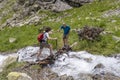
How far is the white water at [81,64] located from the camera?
74.5ft

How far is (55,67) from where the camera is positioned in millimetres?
24547

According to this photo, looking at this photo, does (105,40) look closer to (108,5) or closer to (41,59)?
(41,59)

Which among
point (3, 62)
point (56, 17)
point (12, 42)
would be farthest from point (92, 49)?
point (56, 17)

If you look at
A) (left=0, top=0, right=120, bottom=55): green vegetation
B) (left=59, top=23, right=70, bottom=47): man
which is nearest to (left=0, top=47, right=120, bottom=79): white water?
(left=0, top=0, right=120, bottom=55): green vegetation

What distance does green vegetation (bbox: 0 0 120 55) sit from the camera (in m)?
27.2

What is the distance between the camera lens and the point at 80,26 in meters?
32.2

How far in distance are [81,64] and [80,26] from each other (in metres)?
8.48

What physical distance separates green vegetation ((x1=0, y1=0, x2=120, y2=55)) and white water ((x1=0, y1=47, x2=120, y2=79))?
1.10 metres

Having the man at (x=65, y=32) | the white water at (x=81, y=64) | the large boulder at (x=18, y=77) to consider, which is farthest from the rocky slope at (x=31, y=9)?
the large boulder at (x=18, y=77)

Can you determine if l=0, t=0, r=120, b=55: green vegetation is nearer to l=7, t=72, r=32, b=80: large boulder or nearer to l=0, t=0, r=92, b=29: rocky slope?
l=0, t=0, r=92, b=29: rocky slope

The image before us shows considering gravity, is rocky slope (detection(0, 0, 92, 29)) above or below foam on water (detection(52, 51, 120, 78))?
below

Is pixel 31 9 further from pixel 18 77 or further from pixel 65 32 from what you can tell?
pixel 18 77

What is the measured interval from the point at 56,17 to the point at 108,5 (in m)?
6.50

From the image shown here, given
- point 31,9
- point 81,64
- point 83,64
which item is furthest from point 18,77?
point 31,9
